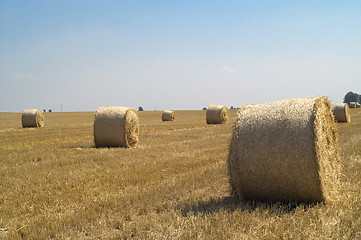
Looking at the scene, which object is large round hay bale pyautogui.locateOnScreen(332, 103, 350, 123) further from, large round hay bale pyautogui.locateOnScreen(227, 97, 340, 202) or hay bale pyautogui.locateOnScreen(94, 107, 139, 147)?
large round hay bale pyautogui.locateOnScreen(227, 97, 340, 202)

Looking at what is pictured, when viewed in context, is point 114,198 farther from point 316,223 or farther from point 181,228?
point 316,223

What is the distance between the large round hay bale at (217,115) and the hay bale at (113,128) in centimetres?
1354

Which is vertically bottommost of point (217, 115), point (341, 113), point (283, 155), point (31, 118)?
point (283, 155)

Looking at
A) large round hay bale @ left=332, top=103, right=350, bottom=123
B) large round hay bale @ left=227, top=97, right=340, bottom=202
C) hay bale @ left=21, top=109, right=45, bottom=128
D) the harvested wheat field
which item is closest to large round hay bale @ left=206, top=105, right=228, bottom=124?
large round hay bale @ left=332, top=103, right=350, bottom=123

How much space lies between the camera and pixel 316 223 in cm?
452

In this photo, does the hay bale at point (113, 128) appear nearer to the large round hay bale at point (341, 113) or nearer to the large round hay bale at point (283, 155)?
the large round hay bale at point (283, 155)

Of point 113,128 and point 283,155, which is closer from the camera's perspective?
point 283,155

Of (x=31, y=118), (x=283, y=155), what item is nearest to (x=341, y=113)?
(x=283, y=155)

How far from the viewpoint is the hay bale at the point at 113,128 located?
1339 centimetres

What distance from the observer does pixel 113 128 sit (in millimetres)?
13430

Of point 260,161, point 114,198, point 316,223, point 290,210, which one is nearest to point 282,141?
point 260,161

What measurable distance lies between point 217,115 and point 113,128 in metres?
14.3

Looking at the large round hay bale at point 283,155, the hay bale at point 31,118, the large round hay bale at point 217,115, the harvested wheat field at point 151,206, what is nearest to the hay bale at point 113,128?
the harvested wheat field at point 151,206

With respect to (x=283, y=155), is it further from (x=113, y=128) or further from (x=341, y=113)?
(x=341, y=113)
